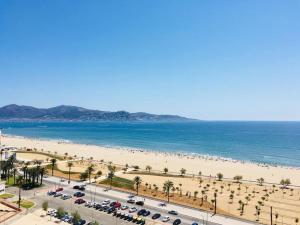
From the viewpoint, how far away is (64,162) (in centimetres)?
11525

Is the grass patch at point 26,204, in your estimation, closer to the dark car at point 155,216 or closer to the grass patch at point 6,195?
the grass patch at point 6,195

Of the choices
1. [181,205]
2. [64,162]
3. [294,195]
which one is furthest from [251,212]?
[64,162]

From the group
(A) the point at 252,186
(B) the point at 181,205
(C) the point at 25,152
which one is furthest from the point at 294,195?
(C) the point at 25,152

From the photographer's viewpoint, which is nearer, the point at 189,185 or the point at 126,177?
the point at 189,185

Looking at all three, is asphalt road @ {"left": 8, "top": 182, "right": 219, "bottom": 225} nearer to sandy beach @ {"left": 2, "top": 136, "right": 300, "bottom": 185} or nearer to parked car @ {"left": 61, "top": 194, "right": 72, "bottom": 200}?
parked car @ {"left": 61, "top": 194, "right": 72, "bottom": 200}

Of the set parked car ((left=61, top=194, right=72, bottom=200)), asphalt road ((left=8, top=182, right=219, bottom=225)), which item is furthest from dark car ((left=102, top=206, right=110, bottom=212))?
parked car ((left=61, top=194, right=72, bottom=200))

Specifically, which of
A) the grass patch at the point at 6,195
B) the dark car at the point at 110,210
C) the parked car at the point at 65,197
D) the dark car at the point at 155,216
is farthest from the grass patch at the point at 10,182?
the dark car at the point at 155,216

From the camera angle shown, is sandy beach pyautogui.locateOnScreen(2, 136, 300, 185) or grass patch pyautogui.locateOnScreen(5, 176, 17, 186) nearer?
grass patch pyautogui.locateOnScreen(5, 176, 17, 186)

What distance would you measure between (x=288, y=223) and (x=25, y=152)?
107m

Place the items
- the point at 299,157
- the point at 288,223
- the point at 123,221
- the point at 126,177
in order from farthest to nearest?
the point at 299,157 → the point at 126,177 → the point at 288,223 → the point at 123,221

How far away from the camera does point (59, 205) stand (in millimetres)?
64000

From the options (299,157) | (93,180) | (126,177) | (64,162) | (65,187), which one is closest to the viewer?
(65,187)

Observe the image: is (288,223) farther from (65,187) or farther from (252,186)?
(65,187)

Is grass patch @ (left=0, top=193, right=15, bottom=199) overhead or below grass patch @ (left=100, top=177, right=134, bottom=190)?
below
